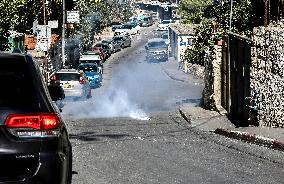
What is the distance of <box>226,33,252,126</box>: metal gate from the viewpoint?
1920 centimetres

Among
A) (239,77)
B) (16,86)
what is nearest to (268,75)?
(239,77)

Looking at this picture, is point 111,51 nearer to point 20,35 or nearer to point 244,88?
point 20,35

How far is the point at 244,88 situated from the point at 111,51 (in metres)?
60.4

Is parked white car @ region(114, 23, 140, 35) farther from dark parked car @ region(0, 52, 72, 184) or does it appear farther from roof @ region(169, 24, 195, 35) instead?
dark parked car @ region(0, 52, 72, 184)

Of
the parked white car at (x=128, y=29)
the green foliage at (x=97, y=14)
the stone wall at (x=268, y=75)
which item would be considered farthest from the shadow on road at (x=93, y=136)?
the parked white car at (x=128, y=29)

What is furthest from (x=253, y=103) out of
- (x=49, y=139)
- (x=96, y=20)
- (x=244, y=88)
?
(x=96, y=20)

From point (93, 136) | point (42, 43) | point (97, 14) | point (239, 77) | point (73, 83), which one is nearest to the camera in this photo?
point (93, 136)

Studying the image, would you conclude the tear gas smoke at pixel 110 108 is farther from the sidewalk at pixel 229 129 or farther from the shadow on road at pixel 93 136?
the shadow on road at pixel 93 136

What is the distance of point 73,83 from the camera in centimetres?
3428

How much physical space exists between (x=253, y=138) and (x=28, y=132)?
1073 centimetres

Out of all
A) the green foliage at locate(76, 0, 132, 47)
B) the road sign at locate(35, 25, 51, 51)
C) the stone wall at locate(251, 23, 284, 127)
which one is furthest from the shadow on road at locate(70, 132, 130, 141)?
the green foliage at locate(76, 0, 132, 47)

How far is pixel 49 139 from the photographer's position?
538 cm

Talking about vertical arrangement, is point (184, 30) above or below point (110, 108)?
above

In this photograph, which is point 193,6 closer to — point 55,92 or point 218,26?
point 218,26
